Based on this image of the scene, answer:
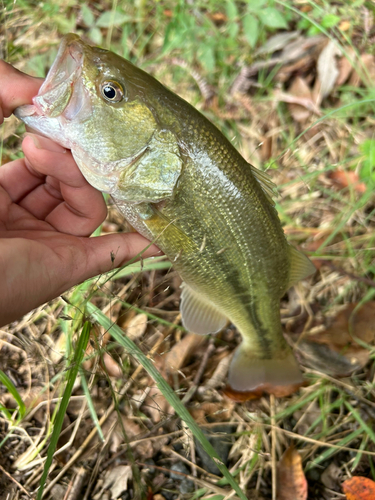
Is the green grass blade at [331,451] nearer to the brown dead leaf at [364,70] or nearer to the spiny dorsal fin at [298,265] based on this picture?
the spiny dorsal fin at [298,265]

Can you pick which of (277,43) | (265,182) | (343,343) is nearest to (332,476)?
(343,343)

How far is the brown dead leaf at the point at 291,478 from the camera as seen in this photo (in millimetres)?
2377

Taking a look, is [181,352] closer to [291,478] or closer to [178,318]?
[178,318]

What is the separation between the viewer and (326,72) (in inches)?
142

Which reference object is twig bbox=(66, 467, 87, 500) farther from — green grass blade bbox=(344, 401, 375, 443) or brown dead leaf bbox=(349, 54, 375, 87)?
brown dead leaf bbox=(349, 54, 375, 87)

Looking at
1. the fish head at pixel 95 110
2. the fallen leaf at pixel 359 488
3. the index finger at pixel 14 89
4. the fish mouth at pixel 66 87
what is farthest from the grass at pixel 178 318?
the index finger at pixel 14 89

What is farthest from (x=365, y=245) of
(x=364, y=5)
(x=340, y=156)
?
(x=364, y=5)

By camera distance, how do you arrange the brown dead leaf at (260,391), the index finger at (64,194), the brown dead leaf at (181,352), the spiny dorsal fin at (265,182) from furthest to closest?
the brown dead leaf at (181,352)
the brown dead leaf at (260,391)
the spiny dorsal fin at (265,182)
the index finger at (64,194)

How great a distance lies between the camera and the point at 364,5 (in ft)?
11.9

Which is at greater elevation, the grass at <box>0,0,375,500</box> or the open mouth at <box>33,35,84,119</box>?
the open mouth at <box>33,35,84,119</box>

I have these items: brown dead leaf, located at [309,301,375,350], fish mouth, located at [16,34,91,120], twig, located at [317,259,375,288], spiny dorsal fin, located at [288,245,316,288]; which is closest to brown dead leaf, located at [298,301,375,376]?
brown dead leaf, located at [309,301,375,350]

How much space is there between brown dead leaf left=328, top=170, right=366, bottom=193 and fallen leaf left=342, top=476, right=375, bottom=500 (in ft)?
7.39

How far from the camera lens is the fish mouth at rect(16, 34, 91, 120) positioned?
1.69 metres

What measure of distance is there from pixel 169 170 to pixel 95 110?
0.46m
